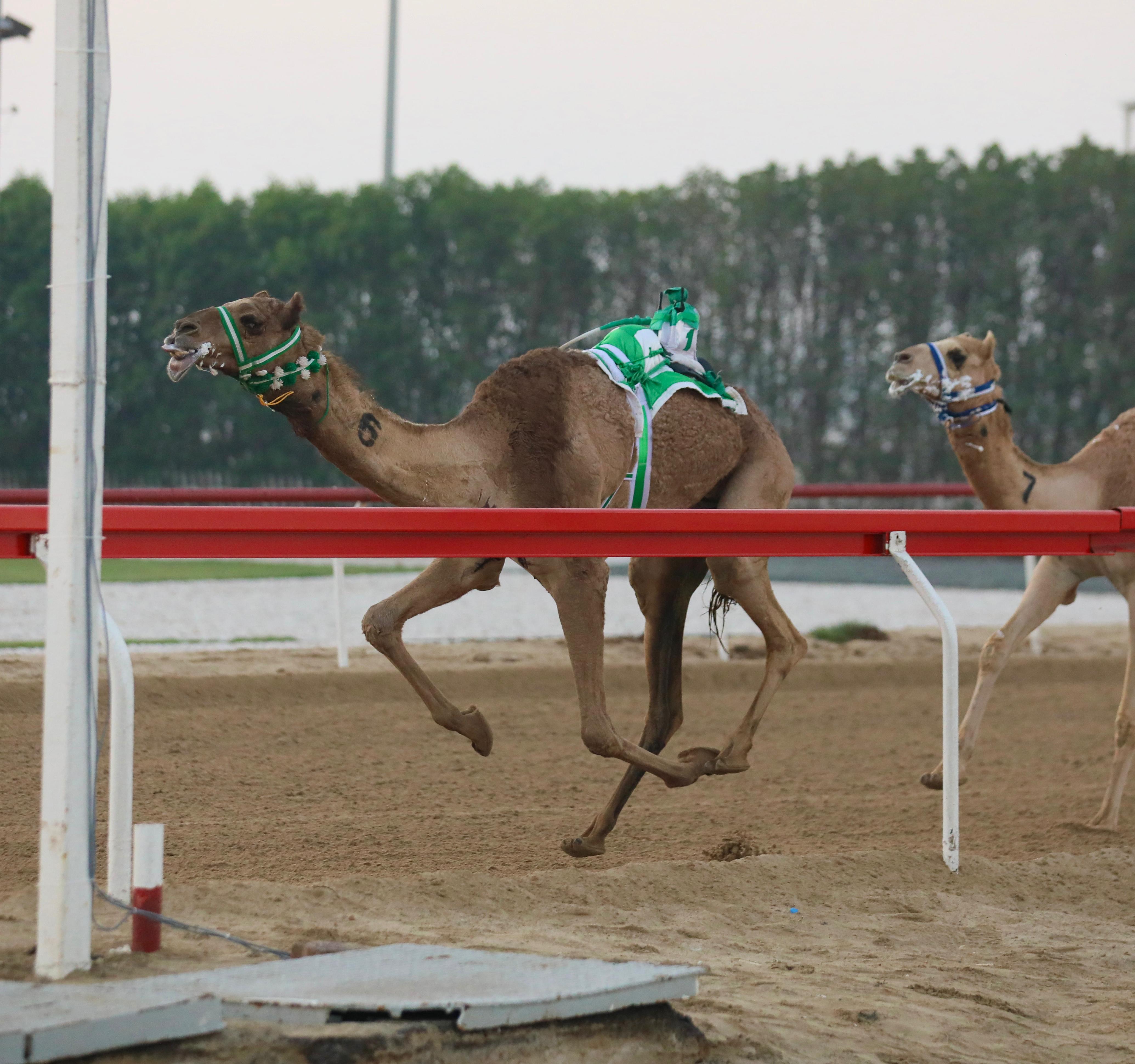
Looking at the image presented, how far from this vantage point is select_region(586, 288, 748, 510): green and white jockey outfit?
214 inches

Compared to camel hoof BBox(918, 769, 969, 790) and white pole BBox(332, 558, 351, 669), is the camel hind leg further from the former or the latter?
white pole BBox(332, 558, 351, 669)

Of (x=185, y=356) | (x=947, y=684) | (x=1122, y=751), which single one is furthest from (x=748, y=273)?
(x=185, y=356)

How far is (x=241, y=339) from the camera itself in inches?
180

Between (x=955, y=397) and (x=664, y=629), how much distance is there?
6.59 ft

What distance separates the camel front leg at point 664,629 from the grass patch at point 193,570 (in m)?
10.9

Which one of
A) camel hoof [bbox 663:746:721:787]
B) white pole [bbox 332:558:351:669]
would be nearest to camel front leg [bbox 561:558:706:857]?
camel hoof [bbox 663:746:721:787]

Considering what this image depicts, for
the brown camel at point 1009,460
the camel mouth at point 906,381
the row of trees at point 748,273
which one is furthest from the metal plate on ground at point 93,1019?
the row of trees at point 748,273

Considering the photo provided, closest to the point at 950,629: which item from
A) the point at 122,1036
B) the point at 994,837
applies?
the point at 994,837

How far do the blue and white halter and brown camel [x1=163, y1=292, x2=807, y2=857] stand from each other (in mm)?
1241

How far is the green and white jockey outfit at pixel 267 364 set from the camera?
456 cm

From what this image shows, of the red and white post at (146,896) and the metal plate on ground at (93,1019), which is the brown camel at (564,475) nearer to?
the red and white post at (146,896)

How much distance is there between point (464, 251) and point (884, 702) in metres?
16.2

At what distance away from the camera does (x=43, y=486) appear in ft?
74.6

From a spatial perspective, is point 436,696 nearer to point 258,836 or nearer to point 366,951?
point 258,836
